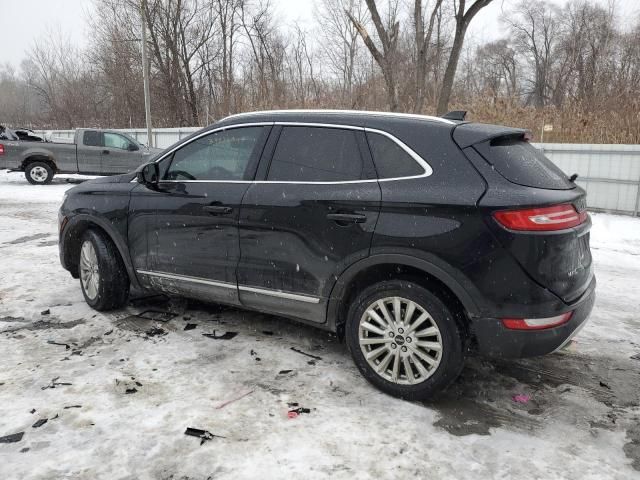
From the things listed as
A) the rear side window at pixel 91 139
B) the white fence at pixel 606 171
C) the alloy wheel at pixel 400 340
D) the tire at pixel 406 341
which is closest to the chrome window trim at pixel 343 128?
the tire at pixel 406 341

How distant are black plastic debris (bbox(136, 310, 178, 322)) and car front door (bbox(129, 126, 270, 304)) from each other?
1.18ft

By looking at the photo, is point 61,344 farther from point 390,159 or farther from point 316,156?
point 390,159

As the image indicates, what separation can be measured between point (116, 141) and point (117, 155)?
0.49 m

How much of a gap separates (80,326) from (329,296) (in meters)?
2.34

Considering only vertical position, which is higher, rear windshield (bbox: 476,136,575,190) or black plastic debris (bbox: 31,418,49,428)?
rear windshield (bbox: 476,136,575,190)

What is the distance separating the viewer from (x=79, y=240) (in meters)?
4.91

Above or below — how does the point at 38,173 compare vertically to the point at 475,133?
below

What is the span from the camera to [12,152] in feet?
49.8

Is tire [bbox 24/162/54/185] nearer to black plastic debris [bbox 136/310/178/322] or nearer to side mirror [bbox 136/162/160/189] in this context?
black plastic debris [bbox 136/310/178/322]

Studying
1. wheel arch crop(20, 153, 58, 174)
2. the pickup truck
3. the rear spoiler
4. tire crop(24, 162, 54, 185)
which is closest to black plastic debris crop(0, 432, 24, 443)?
the rear spoiler

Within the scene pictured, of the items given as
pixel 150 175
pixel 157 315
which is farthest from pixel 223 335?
pixel 150 175

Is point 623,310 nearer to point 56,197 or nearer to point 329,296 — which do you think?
point 329,296

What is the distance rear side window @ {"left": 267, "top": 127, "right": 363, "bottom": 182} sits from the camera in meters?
3.27

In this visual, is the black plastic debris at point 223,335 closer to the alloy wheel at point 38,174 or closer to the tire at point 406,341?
the tire at point 406,341
